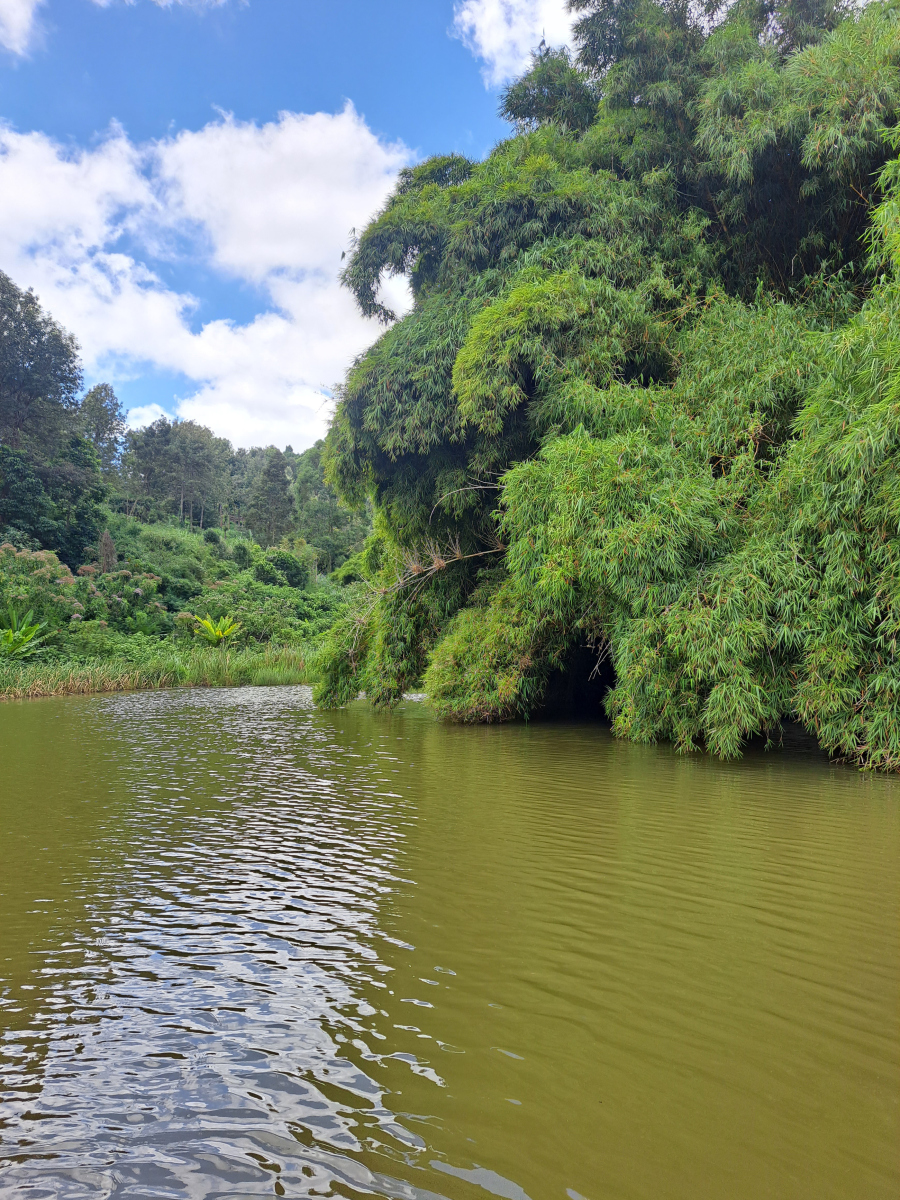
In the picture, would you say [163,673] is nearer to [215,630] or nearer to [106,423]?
[215,630]

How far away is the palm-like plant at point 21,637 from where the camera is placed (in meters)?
19.1

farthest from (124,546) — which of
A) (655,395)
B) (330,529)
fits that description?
(655,395)

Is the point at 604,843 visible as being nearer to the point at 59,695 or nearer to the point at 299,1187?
the point at 299,1187

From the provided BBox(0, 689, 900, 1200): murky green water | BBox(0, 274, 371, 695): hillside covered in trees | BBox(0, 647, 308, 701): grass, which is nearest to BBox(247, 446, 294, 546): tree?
BBox(0, 274, 371, 695): hillside covered in trees

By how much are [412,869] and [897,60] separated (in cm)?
1162

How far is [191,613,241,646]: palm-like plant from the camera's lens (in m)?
25.6

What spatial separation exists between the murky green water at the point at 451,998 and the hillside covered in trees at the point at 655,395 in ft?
8.28

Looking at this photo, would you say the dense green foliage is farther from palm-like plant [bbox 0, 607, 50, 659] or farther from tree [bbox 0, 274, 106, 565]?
tree [bbox 0, 274, 106, 565]

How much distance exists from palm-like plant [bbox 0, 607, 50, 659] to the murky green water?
1511 centimetres

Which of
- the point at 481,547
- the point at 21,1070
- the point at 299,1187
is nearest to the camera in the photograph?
the point at 299,1187

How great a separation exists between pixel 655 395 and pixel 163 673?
15.5 metres

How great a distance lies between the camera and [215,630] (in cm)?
2548

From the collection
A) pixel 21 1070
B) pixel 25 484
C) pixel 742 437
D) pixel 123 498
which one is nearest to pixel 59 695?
pixel 25 484

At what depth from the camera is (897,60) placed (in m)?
9.61
